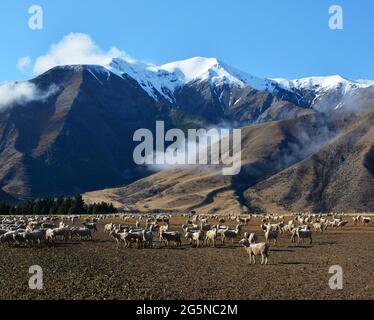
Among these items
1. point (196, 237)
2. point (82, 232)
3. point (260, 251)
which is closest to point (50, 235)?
point (82, 232)

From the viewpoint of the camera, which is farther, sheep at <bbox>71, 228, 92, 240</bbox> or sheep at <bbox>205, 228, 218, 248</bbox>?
sheep at <bbox>71, 228, 92, 240</bbox>

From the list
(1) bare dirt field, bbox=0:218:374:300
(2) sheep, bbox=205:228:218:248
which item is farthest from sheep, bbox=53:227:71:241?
(2) sheep, bbox=205:228:218:248

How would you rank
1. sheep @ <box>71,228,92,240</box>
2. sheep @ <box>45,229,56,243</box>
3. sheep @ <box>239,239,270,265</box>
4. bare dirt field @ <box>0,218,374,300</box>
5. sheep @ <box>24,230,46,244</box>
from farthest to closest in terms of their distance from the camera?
1. sheep @ <box>71,228,92,240</box>
2. sheep @ <box>45,229,56,243</box>
3. sheep @ <box>24,230,46,244</box>
4. sheep @ <box>239,239,270,265</box>
5. bare dirt field @ <box>0,218,374,300</box>

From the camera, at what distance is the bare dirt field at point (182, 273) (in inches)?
942

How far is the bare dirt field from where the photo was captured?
2394cm

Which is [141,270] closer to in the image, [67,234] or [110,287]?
[110,287]

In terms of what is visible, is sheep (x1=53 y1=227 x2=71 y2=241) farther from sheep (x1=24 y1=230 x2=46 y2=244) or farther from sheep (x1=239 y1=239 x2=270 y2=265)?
sheep (x1=239 y1=239 x2=270 y2=265)

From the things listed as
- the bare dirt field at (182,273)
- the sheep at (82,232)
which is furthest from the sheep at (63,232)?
the bare dirt field at (182,273)

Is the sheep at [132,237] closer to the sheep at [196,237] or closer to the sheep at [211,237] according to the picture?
the sheep at [196,237]

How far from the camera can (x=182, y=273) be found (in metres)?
30.7

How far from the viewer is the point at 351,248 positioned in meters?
46.8
